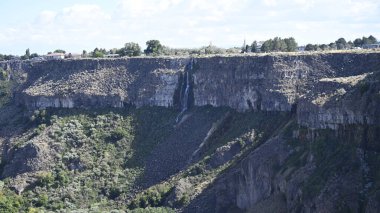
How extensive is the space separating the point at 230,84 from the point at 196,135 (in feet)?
28.6

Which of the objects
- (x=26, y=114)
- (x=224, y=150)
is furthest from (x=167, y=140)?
(x=26, y=114)

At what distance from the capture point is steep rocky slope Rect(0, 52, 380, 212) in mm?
64062

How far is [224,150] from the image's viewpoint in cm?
8550

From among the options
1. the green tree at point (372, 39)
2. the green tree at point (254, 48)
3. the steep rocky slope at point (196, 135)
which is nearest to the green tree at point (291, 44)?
the green tree at point (254, 48)

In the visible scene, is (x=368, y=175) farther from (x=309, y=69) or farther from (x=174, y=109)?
(x=174, y=109)

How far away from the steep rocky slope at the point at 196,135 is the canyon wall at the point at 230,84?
0.61 feet

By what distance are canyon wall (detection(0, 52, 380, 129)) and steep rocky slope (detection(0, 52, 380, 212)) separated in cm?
19

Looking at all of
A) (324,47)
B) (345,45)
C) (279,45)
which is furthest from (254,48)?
(345,45)

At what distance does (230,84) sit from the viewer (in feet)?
317

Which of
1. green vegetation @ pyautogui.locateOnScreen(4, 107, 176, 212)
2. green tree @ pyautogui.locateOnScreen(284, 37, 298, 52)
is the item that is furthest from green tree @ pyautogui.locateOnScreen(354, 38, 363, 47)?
green vegetation @ pyautogui.locateOnScreen(4, 107, 176, 212)

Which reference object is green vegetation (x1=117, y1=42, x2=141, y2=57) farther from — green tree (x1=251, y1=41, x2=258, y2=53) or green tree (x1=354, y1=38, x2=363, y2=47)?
green tree (x1=354, y1=38, x2=363, y2=47)

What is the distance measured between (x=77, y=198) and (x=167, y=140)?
570 inches

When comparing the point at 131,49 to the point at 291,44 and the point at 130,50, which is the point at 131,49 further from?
the point at 291,44

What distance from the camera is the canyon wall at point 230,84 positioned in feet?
225
